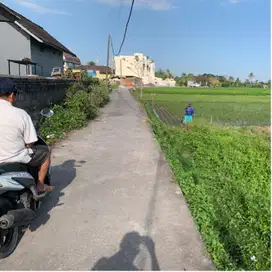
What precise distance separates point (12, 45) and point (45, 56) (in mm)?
3122

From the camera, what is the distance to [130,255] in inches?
109

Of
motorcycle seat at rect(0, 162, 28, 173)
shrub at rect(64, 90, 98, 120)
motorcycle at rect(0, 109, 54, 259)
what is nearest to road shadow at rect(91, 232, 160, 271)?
motorcycle at rect(0, 109, 54, 259)

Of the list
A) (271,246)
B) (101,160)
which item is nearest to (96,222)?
(271,246)

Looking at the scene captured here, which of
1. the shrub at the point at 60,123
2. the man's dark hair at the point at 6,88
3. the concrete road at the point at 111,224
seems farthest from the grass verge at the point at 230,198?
the shrub at the point at 60,123

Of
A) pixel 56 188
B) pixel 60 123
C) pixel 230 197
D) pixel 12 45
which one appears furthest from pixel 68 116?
pixel 12 45

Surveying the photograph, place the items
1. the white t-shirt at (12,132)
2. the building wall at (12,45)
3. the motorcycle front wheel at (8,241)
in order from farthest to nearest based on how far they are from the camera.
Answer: the building wall at (12,45) < the white t-shirt at (12,132) < the motorcycle front wheel at (8,241)

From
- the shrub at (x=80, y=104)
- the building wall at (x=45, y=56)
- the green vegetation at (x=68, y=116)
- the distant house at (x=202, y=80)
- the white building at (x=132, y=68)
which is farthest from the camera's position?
the distant house at (x=202, y=80)

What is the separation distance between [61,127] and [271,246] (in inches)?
282

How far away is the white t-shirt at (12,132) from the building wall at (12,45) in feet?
48.5

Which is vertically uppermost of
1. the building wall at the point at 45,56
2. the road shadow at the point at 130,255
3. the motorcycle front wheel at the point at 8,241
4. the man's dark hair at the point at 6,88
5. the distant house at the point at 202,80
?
the distant house at the point at 202,80

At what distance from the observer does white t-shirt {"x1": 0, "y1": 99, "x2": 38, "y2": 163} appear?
9.41ft

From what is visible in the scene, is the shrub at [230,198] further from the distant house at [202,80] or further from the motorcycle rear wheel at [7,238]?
the distant house at [202,80]

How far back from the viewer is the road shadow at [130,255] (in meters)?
2.60

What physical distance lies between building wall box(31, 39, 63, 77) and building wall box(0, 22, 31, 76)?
53 centimetres
